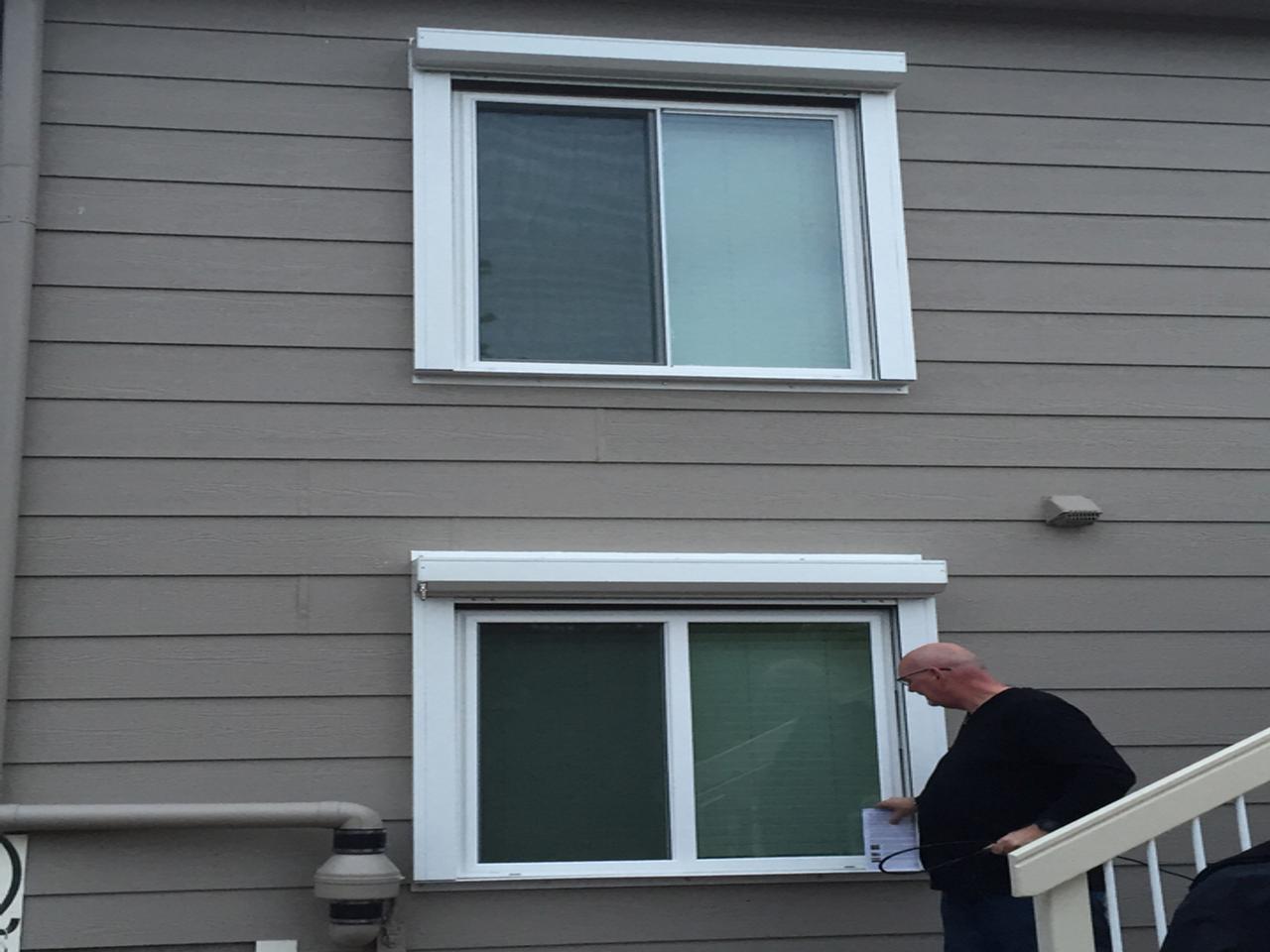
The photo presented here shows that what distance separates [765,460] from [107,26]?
2.62 metres

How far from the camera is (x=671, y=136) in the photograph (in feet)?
17.4

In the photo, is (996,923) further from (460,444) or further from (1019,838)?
(460,444)

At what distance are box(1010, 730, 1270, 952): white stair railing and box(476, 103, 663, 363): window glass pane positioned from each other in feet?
7.71

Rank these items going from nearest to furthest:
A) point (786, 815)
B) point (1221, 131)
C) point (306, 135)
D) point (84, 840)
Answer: point (84, 840), point (786, 815), point (306, 135), point (1221, 131)

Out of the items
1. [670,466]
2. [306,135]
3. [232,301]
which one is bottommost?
[670,466]

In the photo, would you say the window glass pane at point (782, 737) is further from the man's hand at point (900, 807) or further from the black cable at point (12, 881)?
the black cable at point (12, 881)

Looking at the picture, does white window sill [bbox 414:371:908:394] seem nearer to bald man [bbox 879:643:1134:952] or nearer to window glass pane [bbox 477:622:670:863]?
window glass pane [bbox 477:622:670:863]

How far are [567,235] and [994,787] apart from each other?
2.29 meters

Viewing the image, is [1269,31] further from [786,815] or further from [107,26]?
[107,26]

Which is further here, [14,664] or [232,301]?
[232,301]

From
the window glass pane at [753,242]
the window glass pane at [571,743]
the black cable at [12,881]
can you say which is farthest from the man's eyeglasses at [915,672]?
the black cable at [12,881]

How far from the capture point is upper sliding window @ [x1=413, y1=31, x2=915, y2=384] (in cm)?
498

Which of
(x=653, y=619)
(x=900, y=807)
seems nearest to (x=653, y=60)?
(x=653, y=619)

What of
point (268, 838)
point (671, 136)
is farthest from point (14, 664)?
point (671, 136)
